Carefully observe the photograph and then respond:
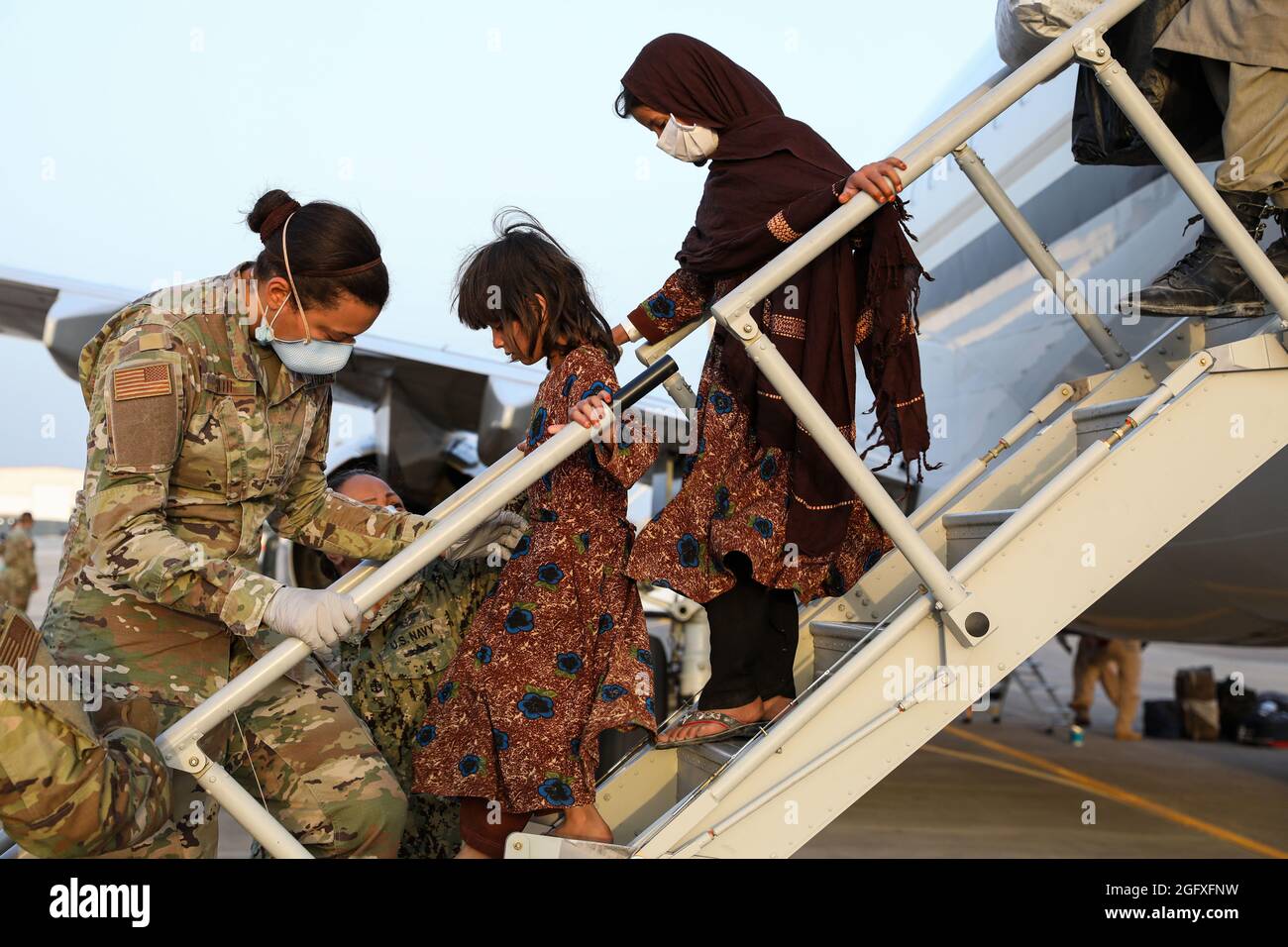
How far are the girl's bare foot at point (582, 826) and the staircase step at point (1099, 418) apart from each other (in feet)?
4.95

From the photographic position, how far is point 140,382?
8.47ft

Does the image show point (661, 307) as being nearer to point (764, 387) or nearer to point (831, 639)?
point (764, 387)

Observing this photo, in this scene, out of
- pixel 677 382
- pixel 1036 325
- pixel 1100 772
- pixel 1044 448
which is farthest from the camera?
pixel 1100 772

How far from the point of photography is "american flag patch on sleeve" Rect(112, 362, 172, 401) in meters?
2.57

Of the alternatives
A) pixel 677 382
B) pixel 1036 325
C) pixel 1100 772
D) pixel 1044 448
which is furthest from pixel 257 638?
pixel 1100 772

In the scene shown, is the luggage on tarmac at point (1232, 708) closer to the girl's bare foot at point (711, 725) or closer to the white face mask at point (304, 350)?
the girl's bare foot at point (711, 725)

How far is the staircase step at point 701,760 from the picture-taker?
2.69 meters

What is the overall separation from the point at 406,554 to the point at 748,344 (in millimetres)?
820

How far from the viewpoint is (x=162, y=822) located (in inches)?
94.3

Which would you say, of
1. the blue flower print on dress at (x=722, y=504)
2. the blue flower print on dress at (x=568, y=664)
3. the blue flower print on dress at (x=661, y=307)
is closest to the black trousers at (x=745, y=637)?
the blue flower print on dress at (x=722, y=504)

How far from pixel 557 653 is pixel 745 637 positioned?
0.48 metres

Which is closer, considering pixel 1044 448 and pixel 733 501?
pixel 733 501

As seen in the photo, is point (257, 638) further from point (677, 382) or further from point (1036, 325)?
point (1036, 325)

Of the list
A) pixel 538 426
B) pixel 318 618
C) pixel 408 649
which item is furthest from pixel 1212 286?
pixel 408 649
